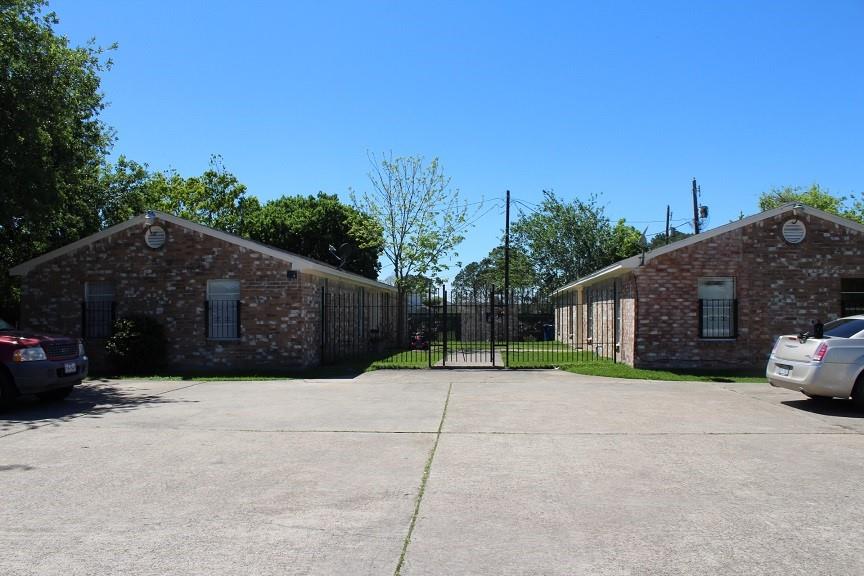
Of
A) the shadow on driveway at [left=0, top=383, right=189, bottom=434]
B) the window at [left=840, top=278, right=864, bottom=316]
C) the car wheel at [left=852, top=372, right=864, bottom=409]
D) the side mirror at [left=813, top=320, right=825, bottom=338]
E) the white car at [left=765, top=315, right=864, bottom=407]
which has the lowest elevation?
the shadow on driveway at [left=0, top=383, right=189, bottom=434]

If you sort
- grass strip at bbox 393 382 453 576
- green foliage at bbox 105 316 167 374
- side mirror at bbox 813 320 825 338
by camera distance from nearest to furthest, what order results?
1. grass strip at bbox 393 382 453 576
2. side mirror at bbox 813 320 825 338
3. green foliage at bbox 105 316 167 374

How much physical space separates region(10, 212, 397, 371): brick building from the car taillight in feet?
36.6

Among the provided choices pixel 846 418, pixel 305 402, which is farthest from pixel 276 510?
pixel 846 418

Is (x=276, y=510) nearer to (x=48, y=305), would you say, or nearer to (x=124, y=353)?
(x=124, y=353)

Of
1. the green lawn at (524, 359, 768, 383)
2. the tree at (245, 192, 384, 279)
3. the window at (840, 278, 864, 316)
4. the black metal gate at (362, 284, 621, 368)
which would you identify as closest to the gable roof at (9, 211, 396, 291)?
the black metal gate at (362, 284, 621, 368)

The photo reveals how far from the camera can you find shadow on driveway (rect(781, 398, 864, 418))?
1077 cm

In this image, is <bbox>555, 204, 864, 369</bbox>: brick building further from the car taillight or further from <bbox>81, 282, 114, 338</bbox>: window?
<bbox>81, 282, 114, 338</bbox>: window

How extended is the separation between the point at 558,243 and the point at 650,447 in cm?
3521

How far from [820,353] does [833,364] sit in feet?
0.77

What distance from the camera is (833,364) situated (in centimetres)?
1066

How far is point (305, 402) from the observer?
39.6 ft

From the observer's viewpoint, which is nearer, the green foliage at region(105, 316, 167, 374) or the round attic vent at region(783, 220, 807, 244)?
the green foliage at region(105, 316, 167, 374)

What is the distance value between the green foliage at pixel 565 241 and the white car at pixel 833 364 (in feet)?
101

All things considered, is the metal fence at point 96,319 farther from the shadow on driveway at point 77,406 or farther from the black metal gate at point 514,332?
the black metal gate at point 514,332
